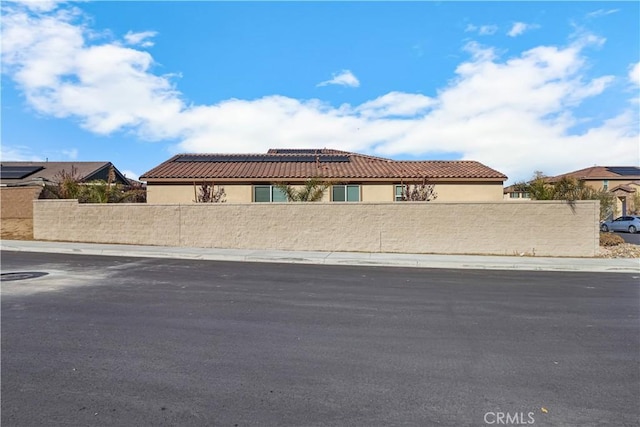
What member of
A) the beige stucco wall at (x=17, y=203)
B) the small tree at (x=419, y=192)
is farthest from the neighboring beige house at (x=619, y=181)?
the beige stucco wall at (x=17, y=203)

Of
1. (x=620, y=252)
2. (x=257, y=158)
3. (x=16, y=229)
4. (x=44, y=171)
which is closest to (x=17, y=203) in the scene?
(x=16, y=229)

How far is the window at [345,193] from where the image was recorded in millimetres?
22609

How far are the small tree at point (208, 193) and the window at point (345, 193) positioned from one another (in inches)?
231

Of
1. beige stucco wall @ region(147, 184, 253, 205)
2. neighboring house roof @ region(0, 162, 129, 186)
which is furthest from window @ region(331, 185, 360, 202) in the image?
neighboring house roof @ region(0, 162, 129, 186)

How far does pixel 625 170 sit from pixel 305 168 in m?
55.9

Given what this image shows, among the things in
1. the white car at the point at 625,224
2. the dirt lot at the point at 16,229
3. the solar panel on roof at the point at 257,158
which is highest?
the solar panel on roof at the point at 257,158

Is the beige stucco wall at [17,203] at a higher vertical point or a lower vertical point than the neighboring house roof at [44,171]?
lower

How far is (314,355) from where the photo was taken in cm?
527

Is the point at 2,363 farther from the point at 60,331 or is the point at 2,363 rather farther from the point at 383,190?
the point at 383,190

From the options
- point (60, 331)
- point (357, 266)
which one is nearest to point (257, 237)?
point (357, 266)

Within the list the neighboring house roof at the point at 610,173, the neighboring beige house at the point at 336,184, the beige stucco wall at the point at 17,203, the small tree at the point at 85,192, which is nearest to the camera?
the small tree at the point at 85,192

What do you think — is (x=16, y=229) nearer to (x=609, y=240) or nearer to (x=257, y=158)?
(x=257, y=158)

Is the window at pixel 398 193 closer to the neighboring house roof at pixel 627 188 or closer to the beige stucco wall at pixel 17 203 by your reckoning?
the beige stucco wall at pixel 17 203

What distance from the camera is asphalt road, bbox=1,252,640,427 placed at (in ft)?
12.6
